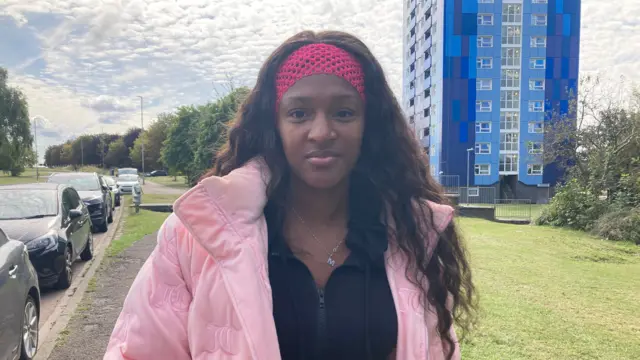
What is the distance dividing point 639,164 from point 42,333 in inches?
677

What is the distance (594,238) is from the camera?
13.5 metres

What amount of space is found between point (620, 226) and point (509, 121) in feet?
116

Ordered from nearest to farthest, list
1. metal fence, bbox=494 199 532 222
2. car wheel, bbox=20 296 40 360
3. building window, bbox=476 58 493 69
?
car wheel, bbox=20 296 40 360 < metal fence, bbox=494 199 532 222 < building window, bbox=476 58 493 69

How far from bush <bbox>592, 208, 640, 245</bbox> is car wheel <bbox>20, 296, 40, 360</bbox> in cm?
1414

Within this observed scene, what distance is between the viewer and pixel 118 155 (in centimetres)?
8319

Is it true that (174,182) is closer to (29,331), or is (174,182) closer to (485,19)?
(485,19)

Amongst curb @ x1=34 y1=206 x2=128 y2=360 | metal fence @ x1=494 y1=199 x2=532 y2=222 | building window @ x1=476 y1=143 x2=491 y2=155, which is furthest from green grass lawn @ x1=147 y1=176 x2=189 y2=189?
curb @ x1=34 y1=206 x2=128 y2=360

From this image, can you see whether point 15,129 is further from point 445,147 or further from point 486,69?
point 486,69

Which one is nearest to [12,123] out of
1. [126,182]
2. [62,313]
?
[126,182]

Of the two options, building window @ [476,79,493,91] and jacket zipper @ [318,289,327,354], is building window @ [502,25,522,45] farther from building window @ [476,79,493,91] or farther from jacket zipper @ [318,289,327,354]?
jacket zipper @ [318,289,327,354]

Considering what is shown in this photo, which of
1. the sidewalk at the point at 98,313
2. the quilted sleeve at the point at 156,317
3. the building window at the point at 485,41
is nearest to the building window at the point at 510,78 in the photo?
the building window at the point at 485,41

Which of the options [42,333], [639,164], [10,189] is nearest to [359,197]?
[42,333]

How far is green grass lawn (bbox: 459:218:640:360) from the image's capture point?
4336 mm

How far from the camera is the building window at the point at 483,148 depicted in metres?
46.2
